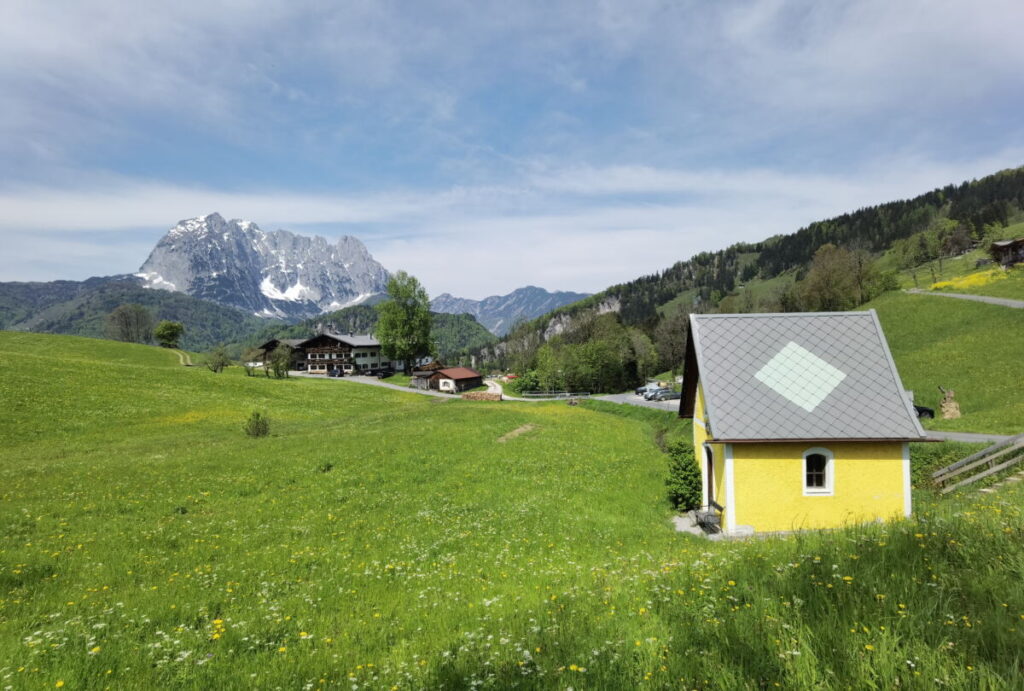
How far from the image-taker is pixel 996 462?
2002 centimetres

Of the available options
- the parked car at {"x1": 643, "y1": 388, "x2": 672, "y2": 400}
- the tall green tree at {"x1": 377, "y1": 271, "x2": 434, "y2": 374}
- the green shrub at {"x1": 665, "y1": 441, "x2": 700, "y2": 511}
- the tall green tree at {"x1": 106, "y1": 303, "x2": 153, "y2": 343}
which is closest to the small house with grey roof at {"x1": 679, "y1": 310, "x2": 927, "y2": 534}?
the green shrub at {"x1": 665, "y1": 441, "x2": 700, "y2": 511}

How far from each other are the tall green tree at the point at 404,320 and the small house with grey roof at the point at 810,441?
95.4 meters

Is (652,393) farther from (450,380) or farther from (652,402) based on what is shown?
(450,380)

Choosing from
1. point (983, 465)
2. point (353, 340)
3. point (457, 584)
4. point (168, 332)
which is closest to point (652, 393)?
point (983, 465)

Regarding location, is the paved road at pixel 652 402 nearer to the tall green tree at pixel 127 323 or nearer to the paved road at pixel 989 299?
the paved road at pixel 989 299

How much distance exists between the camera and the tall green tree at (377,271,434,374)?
108250 millimetres

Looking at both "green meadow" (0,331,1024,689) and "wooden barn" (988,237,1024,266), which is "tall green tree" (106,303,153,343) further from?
"wooden barn" (988,237,1024,266)

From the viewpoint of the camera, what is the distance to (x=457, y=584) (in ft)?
35.7

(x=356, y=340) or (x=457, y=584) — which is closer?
(x=457, y=584)

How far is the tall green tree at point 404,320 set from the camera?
108 m

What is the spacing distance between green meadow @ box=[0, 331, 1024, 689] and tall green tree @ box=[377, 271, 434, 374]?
3237 inches

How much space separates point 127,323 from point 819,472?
19220 cm

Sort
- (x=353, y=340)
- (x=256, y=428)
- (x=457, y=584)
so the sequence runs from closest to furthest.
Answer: (x=457, y=584), (x=256, y=428), (x=353, y=340)

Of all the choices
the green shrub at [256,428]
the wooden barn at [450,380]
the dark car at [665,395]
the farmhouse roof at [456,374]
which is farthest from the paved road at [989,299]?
the farmhouse roof at [456,374]
